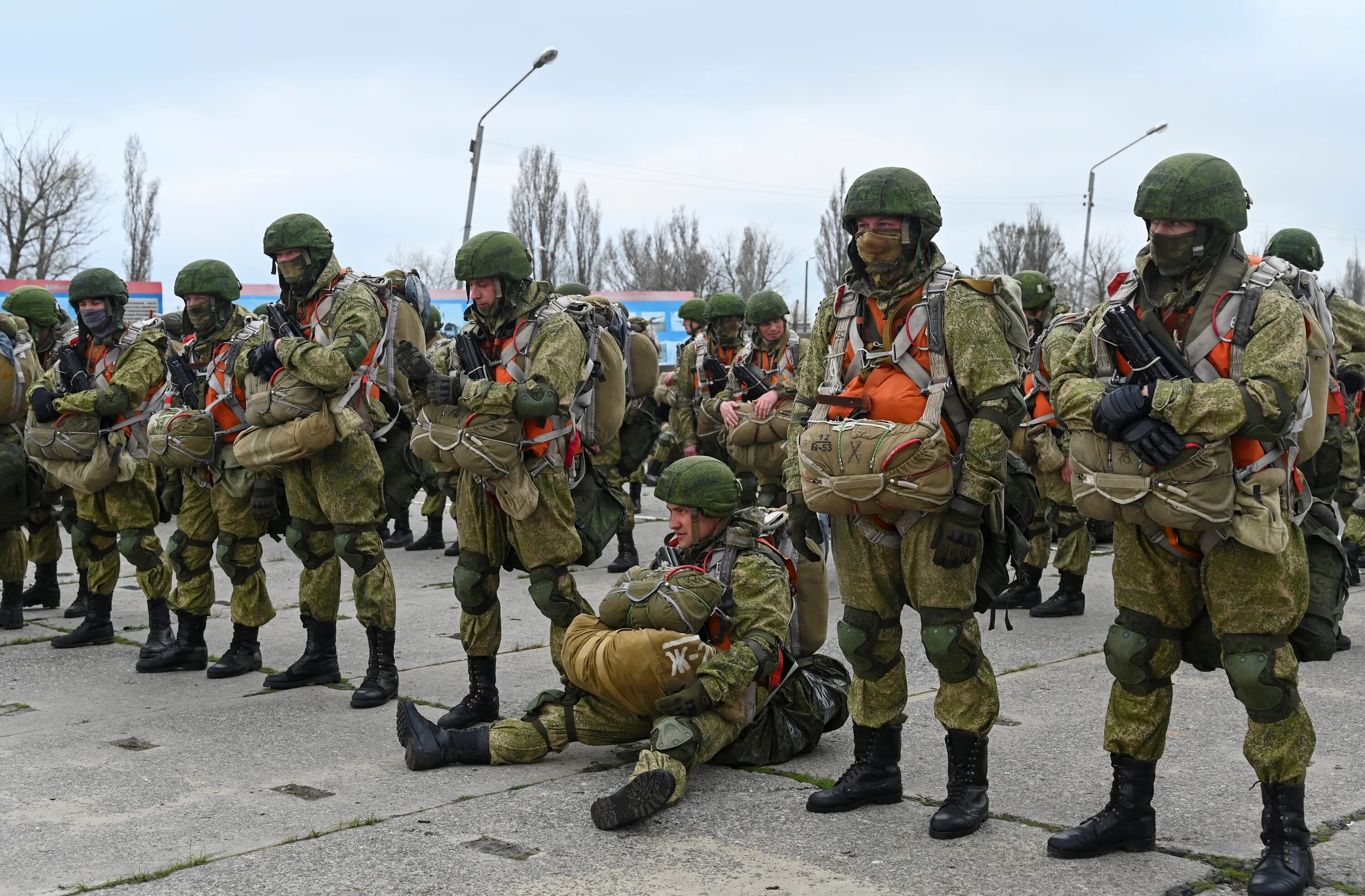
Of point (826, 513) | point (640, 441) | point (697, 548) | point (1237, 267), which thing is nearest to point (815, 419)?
point (826, 513)

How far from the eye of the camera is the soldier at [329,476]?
6.49 m

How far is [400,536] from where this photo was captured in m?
12.2

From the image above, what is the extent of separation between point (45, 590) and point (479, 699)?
4589mm

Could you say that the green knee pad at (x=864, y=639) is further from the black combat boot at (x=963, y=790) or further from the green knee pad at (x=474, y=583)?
the green knee pad at (x=474, y=583)

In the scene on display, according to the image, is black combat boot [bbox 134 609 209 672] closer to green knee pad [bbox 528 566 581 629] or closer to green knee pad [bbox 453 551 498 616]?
green knee pad [bbox 453 551 498 616]

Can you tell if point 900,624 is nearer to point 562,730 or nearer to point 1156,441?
point 1156,441

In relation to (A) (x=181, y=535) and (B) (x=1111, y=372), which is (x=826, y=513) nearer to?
(B) (x=1111, y=372)

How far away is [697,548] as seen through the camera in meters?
5.32

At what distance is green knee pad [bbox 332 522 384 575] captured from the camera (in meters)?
6.68

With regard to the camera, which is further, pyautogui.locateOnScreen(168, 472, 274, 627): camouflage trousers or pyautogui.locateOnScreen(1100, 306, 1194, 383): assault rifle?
pyautogui.locateOnScreen(168, 472, 274, 627): camouflage trousers

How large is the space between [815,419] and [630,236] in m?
54.3

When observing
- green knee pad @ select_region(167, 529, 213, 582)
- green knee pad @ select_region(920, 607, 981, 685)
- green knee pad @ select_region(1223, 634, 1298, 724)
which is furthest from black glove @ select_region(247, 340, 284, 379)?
green knee pad @ select_region(1223, 634, 1298, 724)

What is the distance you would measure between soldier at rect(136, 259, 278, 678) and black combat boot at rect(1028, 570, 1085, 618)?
14.8 ft

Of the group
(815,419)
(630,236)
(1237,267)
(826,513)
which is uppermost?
(630,236)
